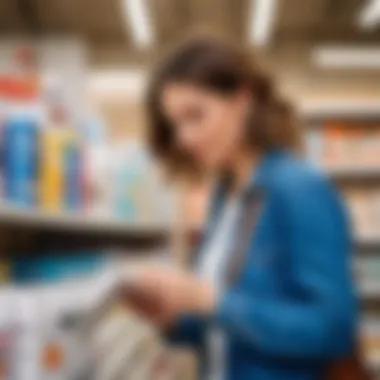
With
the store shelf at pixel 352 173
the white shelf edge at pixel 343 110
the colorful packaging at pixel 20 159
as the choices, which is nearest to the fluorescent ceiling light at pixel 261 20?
the white shelf edge at pixel 343 110

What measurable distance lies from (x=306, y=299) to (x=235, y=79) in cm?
48

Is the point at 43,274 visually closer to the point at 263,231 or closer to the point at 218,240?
the point at 218,240

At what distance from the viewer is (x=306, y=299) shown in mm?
1529

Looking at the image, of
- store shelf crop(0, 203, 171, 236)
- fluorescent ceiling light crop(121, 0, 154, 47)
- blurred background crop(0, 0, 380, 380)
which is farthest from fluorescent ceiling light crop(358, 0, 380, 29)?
store shelf crop(0, 203, 171, 236)

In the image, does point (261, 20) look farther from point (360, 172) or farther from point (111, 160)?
point (111, 160)

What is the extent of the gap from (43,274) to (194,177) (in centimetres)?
54

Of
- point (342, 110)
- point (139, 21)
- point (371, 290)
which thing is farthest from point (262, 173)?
point (139, 21)

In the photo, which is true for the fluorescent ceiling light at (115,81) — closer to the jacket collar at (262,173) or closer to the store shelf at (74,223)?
the store shelf at (74,223)

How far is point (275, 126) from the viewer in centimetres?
174

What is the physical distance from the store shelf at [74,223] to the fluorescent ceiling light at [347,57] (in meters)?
3.71

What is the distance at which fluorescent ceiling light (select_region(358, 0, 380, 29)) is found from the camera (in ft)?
21.1

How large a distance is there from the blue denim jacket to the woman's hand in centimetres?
4

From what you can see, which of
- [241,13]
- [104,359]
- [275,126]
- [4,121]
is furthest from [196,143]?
[241,13]

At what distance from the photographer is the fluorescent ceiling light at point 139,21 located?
597 cm
